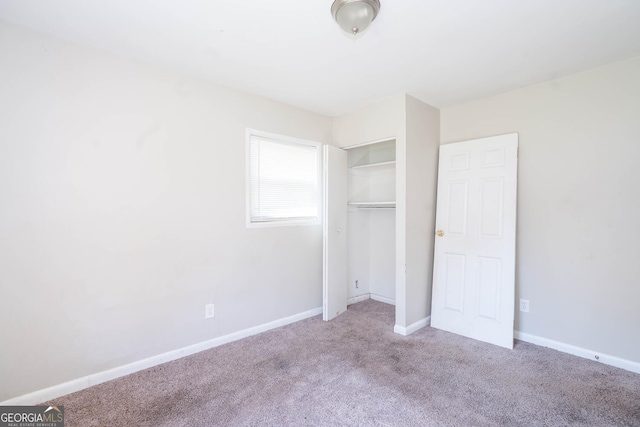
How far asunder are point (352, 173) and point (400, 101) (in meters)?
1.24

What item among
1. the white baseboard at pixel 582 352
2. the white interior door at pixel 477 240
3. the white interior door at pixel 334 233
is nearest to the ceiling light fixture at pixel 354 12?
the white interior door at pixel 334 233

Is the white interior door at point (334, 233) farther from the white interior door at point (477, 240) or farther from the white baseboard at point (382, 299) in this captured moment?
the white interior door at point (477, 240)

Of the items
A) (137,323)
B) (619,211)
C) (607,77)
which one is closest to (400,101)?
(607,77)

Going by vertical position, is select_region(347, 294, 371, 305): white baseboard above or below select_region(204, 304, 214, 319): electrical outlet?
below

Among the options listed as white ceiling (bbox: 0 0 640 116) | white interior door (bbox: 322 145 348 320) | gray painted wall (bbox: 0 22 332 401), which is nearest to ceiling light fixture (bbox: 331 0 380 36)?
white ceiling (bbox: 0 0 640 116)

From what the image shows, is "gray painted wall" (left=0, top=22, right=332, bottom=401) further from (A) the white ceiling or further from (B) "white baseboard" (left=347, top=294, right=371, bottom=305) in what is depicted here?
(B) "white baseboard" (left=347, top=294, right=371, bottom=305)

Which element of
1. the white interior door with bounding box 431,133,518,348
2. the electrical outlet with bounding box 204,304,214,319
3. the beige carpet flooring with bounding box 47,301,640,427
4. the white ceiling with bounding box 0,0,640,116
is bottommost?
the beige carpet flooring with bounding box 47,301,640,427

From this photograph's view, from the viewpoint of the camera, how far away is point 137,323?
2.31 m

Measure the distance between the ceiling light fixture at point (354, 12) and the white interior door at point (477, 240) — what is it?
197 centimetres

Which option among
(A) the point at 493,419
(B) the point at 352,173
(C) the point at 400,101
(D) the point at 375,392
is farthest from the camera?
(B) the point at 352,173

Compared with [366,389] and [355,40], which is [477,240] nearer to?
[366,389]

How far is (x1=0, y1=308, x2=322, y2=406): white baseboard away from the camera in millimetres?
1922

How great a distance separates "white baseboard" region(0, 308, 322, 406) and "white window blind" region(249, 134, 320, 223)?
1.12m

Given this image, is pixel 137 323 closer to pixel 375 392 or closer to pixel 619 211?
pixel 375 392
